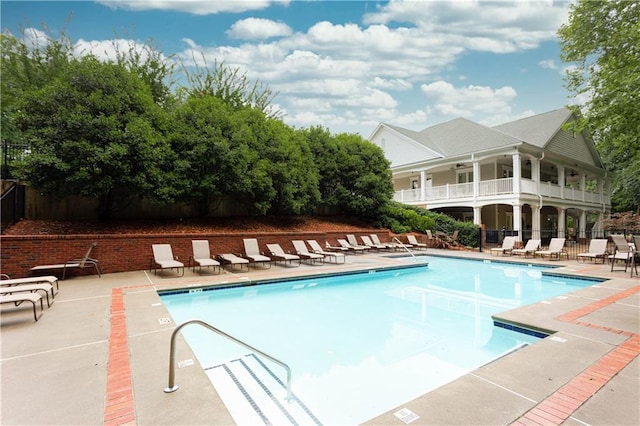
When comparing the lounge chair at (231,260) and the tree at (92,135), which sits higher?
the tree at (92,135)

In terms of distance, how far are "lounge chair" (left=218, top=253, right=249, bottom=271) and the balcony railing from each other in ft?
49.3

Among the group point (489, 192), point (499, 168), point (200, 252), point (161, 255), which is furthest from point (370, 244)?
Result: point (499, 168)

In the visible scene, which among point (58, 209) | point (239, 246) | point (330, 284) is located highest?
point (58, 209)

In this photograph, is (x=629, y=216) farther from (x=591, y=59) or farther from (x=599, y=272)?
(x=599, y=272)

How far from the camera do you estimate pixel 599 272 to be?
394 inches

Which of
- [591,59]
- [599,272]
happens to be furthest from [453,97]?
[599,272]

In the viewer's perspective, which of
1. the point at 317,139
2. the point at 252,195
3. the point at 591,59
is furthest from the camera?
the point at 317,139

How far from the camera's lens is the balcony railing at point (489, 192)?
18.6 m

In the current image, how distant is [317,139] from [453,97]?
15.9 meters

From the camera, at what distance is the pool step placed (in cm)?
289

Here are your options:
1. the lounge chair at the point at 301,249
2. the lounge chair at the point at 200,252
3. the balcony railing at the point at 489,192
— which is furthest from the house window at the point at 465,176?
the lounge chair at the point at 200,252

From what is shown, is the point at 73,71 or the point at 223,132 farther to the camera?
the point at 223,132

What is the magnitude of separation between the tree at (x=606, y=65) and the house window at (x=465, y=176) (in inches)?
331

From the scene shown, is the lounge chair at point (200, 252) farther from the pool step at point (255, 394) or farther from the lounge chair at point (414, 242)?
the lounge chair at point (414, 242)
